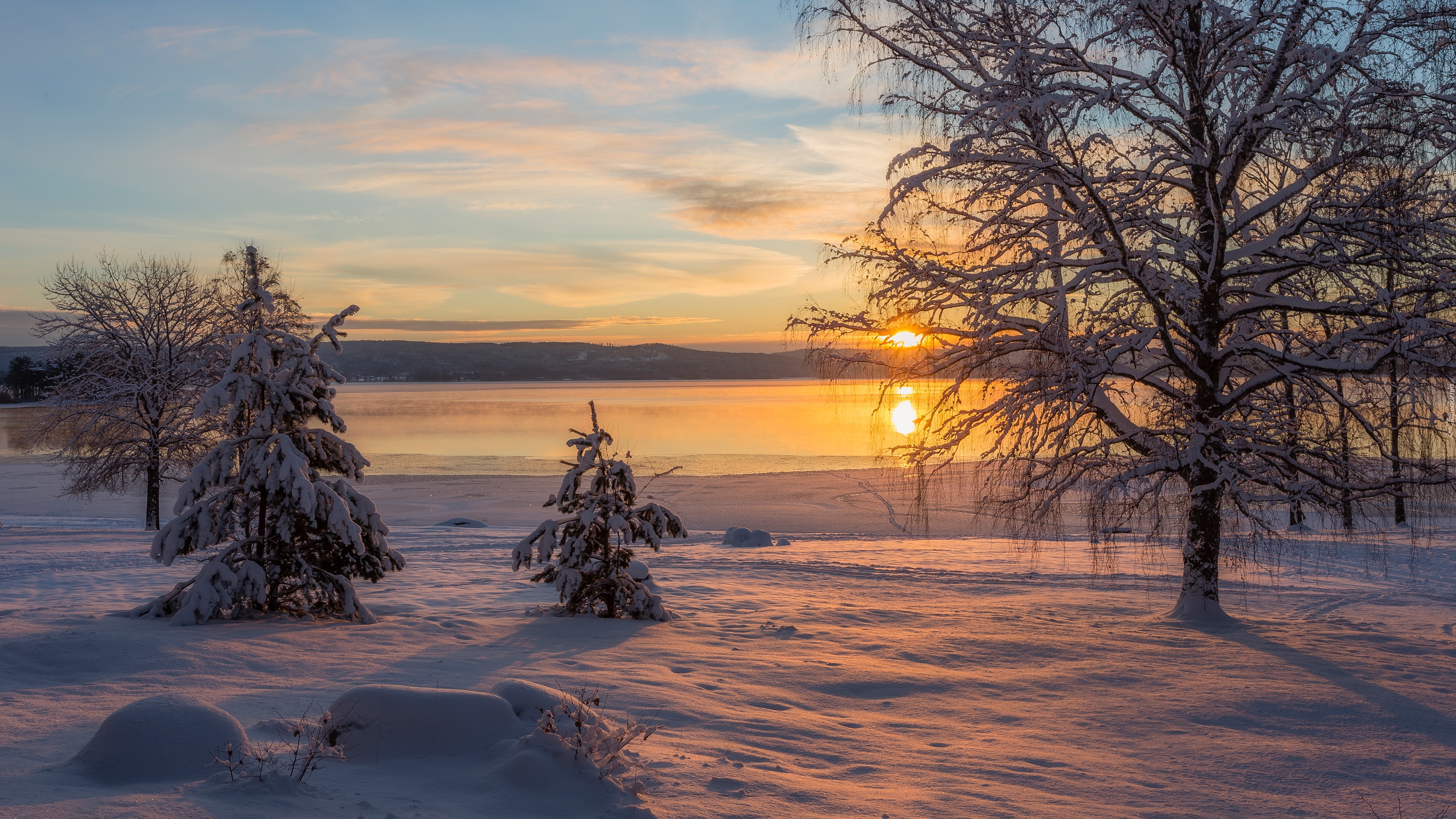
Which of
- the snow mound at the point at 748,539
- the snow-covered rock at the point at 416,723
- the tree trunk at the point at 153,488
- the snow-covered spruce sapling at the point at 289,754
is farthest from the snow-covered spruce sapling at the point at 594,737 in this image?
the tree trunk at the point at 153,488

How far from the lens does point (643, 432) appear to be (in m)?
67.3

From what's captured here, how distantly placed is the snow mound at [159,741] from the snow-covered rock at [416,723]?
1.84 feet

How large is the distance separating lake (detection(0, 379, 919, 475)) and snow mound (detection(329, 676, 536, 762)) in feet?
20.6

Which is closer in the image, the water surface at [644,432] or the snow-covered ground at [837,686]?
the snow-covered ground at [837,686]

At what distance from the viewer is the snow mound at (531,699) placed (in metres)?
5.56

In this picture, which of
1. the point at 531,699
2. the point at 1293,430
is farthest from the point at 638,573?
the point at 1293,430

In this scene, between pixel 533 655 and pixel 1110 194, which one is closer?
pixel 533 655

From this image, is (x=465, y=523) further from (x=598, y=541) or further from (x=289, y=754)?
(x=289, y=754)

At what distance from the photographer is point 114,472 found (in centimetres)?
2342

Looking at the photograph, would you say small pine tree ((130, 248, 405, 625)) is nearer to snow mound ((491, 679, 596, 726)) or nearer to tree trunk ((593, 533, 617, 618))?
tree trunk ((593, 533, 617, 618))

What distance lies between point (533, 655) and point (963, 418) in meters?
5.61

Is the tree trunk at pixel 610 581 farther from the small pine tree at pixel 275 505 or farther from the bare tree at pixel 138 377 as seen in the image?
the bare tree at pixel 138 377

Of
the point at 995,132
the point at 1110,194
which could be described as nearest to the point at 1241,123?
the point at 1110,194

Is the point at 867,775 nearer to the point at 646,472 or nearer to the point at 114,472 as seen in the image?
the point at 114,472
